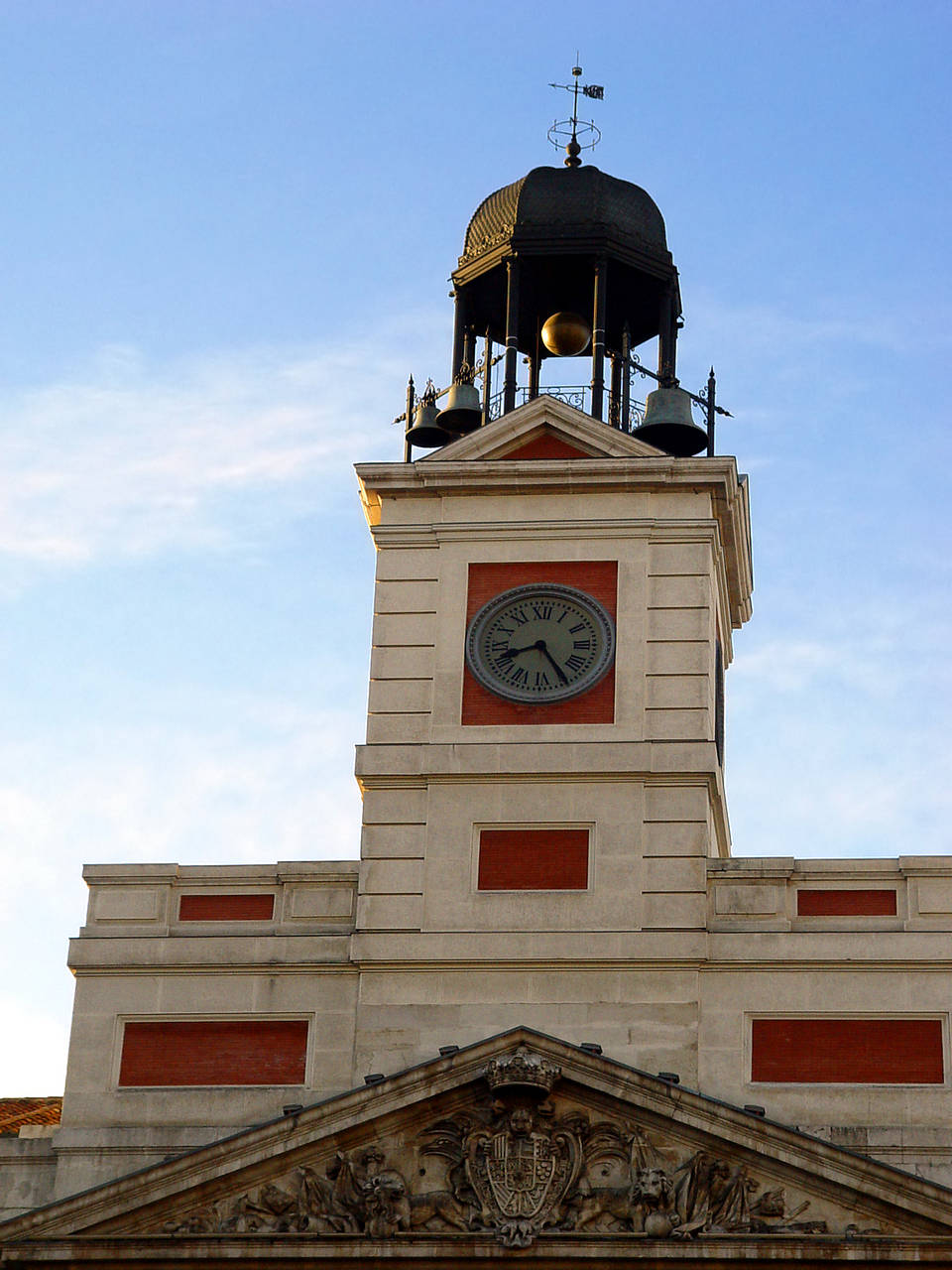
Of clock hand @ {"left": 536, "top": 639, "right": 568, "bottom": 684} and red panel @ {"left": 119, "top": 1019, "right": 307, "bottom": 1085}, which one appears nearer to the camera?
red panel @ {"left": 119, "top": 1019, "right": 307, "bottom": 1085}

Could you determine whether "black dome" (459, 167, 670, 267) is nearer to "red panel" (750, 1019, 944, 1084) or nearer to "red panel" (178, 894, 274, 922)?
"red panel" (178, 894, 274, 922)

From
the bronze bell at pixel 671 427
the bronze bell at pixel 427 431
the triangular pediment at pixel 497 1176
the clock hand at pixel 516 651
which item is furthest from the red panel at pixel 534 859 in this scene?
the bronze bell at pixel 427 431

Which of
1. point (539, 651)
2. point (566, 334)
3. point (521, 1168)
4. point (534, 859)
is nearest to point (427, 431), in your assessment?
point (566, 334)

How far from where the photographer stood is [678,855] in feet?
120

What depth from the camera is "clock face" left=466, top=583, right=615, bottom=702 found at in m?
37.9

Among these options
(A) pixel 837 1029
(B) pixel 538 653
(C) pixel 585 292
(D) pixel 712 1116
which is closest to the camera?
(D) pixel 712 1116

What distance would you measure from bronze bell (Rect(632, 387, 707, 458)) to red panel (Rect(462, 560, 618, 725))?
98.5 inches

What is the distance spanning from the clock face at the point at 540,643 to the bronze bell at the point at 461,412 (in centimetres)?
336

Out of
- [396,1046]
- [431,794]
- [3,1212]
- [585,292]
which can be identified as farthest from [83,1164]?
[585,292]

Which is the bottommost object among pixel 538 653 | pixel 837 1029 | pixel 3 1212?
pixel 3 1212

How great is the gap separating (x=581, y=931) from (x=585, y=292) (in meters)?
10.8

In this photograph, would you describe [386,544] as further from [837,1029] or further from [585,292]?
[837,1029]

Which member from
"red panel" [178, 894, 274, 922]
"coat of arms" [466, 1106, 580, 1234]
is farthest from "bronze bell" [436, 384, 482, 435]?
"coat of arms" [466, 1106, 580, 1234]

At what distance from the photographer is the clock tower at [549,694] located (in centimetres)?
3591
